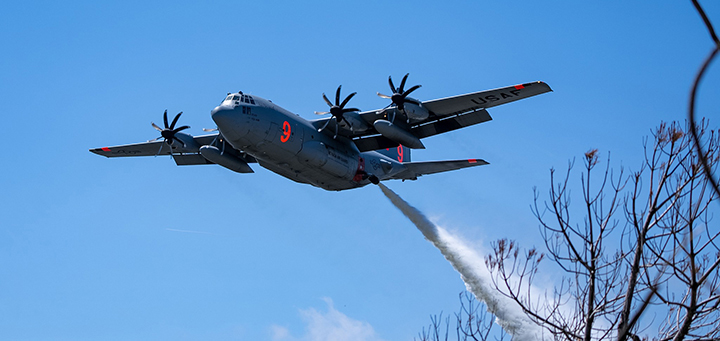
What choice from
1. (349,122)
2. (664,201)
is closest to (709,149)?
(664,201)

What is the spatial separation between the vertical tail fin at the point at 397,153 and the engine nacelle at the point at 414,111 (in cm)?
737

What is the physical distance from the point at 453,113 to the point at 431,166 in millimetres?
4153

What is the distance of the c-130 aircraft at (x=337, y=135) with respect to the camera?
24734 mm

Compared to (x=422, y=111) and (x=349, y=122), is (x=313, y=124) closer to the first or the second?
(x=349, y=122)

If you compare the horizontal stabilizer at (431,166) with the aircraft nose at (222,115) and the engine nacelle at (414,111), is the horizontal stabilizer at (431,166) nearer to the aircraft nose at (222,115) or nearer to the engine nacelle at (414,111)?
the engine nacelle at (414,111)

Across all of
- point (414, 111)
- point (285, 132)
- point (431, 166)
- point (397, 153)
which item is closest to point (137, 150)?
point (285, 132)

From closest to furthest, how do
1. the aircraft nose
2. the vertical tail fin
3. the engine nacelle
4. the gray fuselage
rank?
the aircraft nose
the gray fuselage
the engine nacelle
the vertical tail fin

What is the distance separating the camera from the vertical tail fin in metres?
33.3

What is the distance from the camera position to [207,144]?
3089 centimetres

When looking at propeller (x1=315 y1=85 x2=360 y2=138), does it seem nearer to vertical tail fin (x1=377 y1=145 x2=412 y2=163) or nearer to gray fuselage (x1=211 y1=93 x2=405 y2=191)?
gray fuselage (x1=211 y1=93 x2=405 y2=191)

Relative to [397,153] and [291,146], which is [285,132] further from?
[397,153]

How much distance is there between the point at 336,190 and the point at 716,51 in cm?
2739

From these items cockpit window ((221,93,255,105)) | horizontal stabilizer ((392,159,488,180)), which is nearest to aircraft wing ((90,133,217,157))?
cockpit window ((221,93,255,105))

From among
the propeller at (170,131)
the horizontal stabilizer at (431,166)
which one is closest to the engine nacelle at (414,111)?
the horizontal stabilizer at (431,166)
